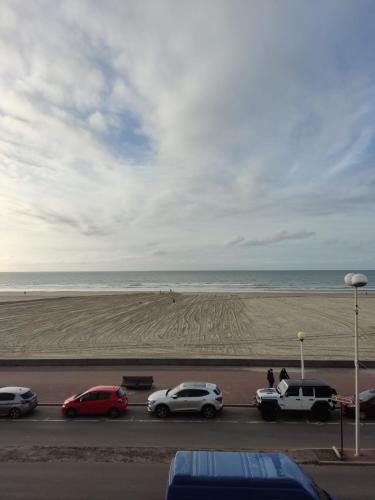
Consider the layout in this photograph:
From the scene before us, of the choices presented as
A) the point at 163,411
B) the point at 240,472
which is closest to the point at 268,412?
the point at 163,411

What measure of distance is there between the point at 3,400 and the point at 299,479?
13298 millimetres

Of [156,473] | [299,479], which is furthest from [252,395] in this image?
[299,479]

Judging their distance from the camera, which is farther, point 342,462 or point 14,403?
point 14,403

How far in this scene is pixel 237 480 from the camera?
6379 mm

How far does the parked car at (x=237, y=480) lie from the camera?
20.4ft

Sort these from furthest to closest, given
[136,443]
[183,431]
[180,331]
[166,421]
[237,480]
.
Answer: [180,331]
[166,421]
[183,431]
[136,443]
[237,480]

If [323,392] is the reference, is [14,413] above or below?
below

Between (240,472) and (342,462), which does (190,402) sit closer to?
(342,462)

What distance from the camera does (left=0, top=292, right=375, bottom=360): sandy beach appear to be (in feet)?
89.7

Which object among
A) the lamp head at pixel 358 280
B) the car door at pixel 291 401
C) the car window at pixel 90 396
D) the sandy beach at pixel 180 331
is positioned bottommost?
the car window at pixel 90 396

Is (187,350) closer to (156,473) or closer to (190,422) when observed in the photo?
(190,422)

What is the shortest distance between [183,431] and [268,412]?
11.2ft

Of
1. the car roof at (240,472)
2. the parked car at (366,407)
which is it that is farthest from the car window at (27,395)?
the parked car at (366,407)

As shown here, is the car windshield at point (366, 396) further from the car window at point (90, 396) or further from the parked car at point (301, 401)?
the car window at point (90, 396)
